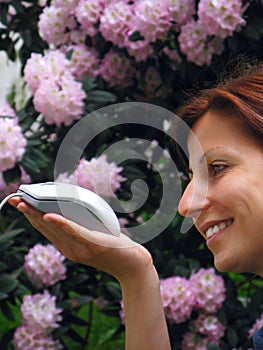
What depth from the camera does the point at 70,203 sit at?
1.47 meters

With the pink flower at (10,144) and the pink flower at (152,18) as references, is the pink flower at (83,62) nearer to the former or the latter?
the pink flower at (152,18)

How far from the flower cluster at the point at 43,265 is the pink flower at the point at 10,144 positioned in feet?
0.92

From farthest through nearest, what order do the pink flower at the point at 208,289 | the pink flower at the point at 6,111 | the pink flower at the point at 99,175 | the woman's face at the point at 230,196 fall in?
1. the pink flower at the point at 6,111
2. the pink flower at the point at 208,289
3. the pink flower at the point at 99,175
4. the woman's face at the point at 230,196

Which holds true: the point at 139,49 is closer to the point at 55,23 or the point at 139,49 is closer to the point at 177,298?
the point at 55,23

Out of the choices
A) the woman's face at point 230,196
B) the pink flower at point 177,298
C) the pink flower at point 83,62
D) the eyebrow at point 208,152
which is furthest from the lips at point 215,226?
the pink flower at point 83,62

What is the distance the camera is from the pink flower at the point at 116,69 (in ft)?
9.25

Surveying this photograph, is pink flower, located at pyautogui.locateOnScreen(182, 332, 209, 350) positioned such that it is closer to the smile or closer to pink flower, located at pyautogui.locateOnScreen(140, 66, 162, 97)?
pink flower, located at pyautogui.locateOnScreen(140, 66, 162, 97)

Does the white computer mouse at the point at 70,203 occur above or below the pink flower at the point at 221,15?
above

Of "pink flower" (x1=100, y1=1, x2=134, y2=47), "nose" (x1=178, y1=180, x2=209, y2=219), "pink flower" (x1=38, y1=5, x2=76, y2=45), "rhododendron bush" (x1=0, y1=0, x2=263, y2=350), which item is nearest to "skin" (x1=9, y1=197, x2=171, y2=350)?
"nose" (x1=178, y1=180, x2=209, y2=219)

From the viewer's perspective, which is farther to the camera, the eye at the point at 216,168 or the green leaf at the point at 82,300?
the green leaf at the point at 82,300

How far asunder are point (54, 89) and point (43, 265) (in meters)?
0.55

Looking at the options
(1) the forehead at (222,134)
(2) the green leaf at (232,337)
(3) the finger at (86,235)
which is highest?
(1) the forehead at (222,134)

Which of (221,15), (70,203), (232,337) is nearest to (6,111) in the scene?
(221,15)

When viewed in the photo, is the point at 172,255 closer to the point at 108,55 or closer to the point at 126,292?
the point at 108,55
